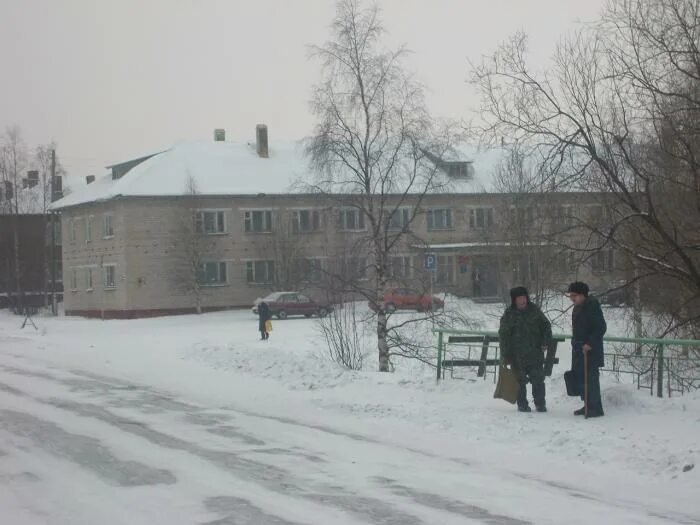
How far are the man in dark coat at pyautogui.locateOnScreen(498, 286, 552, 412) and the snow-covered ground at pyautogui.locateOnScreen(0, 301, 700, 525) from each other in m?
0.46

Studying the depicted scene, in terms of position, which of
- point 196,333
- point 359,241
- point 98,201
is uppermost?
point 98,201

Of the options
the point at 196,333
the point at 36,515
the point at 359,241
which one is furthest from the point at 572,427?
the point at 196,333

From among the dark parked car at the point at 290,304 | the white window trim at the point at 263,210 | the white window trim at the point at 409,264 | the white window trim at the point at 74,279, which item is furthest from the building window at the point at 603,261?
the white window trim at the point at 74,279

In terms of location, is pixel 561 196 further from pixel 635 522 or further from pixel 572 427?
pixel 635 522

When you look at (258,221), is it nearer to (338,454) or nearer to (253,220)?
(253,220)

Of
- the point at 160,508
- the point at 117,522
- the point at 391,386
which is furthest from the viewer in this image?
the point at 391,386

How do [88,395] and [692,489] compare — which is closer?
[692,489]

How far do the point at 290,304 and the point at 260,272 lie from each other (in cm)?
745

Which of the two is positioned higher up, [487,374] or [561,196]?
[561,196]

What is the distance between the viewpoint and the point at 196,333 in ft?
131

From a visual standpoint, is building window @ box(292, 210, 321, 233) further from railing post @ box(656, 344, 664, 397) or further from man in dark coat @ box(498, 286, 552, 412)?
railing post @ box(656, 344, 664, 397)

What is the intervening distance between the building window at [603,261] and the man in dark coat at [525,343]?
9.16 feet

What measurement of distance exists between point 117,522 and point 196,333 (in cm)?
3264

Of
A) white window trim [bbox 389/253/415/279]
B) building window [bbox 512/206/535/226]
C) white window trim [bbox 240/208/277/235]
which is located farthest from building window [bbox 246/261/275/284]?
building window [bbox 512/206/535/226]
